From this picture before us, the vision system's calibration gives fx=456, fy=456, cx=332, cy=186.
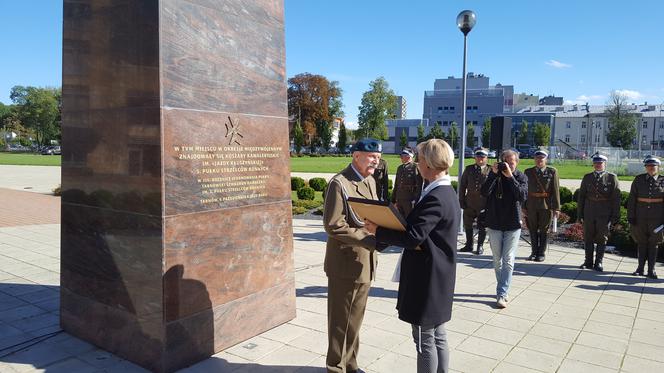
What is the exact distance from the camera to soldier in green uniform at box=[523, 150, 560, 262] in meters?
8.62

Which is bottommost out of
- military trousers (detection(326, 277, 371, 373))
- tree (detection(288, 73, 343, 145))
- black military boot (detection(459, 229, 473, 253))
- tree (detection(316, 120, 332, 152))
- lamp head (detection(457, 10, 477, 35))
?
black military boot (detection(459, 229, 473, 253))

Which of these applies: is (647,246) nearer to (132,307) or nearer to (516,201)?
(516,201)

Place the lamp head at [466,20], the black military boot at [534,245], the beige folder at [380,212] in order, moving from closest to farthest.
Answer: the beige folder at [380,212]
the black military boot at [534,245]
the lamp head at [466,20]

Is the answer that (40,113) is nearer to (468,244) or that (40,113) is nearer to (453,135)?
(453,135)

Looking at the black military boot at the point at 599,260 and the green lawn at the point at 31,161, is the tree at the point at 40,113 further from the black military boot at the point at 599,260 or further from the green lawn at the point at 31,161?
the black military boot at the point at 599,260

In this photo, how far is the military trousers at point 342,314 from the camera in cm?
353

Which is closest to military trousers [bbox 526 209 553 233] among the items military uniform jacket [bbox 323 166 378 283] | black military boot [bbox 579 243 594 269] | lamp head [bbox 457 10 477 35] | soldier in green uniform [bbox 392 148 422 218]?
black military boot [bbox 579 243 594 269]

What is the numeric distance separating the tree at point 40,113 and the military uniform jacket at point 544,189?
96.4 metres

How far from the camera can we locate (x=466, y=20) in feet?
33.6

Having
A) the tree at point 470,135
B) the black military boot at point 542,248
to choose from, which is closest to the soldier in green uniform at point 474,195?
the black military boot at point 542,248

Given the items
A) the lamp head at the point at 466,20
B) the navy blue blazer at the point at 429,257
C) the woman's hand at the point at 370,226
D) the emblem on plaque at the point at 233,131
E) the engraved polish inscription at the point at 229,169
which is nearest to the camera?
the navy blue blazer at the point at 429,257

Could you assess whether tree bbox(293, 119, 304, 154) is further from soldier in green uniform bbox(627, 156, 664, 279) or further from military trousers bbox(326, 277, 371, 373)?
military trousers bbox(326, 277, 371, 373)

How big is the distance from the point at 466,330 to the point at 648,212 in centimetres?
465

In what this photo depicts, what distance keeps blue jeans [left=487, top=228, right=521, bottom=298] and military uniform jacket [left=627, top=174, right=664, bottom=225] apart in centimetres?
320
